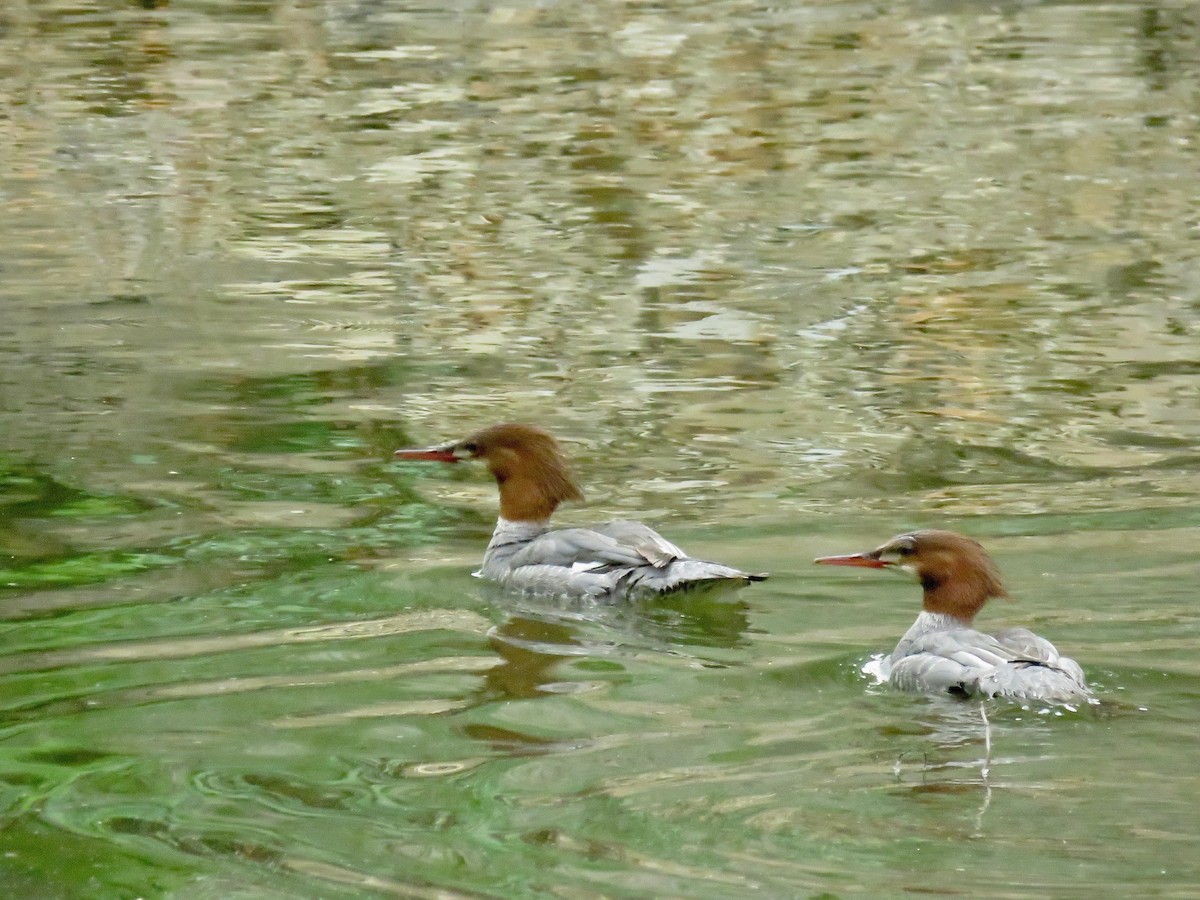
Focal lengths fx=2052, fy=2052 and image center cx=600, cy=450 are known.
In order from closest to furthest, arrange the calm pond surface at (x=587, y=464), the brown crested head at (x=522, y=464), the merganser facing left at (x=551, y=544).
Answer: the calm pond surface at (x=587, y=464), the merganser facing left at (x=551, y=544), the brown crested head at (x=522, y=464)

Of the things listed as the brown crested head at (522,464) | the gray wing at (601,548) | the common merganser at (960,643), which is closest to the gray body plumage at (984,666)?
the common merganser at (960,643)

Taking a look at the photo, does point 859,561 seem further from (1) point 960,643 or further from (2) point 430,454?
(2) point 430,454

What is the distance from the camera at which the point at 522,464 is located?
27.6ft

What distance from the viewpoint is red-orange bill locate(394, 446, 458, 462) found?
27.7ft

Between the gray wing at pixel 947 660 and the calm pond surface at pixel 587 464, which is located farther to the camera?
the gray wing at pixel 947 660

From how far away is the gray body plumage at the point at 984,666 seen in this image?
6.15 metres

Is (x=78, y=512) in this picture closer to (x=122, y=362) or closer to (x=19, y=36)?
Result: (x=122, y=362)

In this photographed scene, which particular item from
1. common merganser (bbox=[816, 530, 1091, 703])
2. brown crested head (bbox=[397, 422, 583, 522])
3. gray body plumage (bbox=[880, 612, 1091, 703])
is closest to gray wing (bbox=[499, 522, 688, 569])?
brown crested head (bbox=[397, 422, 583, 522])

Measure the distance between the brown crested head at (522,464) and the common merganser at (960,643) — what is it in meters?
1.61

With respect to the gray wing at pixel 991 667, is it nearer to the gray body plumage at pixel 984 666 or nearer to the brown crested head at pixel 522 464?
the gray body plumage at pixel 984 666

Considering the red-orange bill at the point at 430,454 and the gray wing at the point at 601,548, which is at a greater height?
the red-orange bill at the point at 430,454

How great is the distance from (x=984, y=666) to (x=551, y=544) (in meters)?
2.08

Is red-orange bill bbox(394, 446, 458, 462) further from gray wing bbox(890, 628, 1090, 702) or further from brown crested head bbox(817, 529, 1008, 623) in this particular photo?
gray wing bbox(890, 628, 1090, 702)

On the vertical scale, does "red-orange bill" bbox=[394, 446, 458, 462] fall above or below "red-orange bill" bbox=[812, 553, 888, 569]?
above
